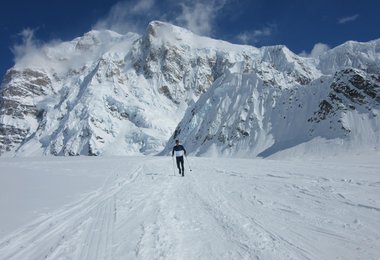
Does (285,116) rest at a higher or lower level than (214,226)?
higher

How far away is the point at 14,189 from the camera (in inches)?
602

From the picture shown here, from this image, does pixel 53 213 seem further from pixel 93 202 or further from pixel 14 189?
pixel 14 189

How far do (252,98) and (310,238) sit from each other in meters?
80.7

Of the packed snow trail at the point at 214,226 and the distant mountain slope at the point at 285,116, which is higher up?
the distant mountain slope at the point at 285,116

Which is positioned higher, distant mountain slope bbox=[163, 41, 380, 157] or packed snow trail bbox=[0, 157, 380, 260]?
distant mountain slope bbox=[163, 41, 380, 157]

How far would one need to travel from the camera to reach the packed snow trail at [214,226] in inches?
254

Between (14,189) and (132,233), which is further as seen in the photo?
(14,189)

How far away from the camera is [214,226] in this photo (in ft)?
26.0

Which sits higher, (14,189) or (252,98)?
(252,98)

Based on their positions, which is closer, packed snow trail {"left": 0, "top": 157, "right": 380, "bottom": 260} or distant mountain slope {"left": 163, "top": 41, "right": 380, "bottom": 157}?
packed snow trail {"left": 0, "top": 157, "right": 380, "bottom": 260}

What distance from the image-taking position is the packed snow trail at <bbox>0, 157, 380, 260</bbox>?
6449 mm

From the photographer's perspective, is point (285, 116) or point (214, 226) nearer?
point (214, 226)

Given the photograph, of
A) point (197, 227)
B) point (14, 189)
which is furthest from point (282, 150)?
point (197, 227)

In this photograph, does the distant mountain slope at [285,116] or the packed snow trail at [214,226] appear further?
the distant mountain slope at [285,116]
